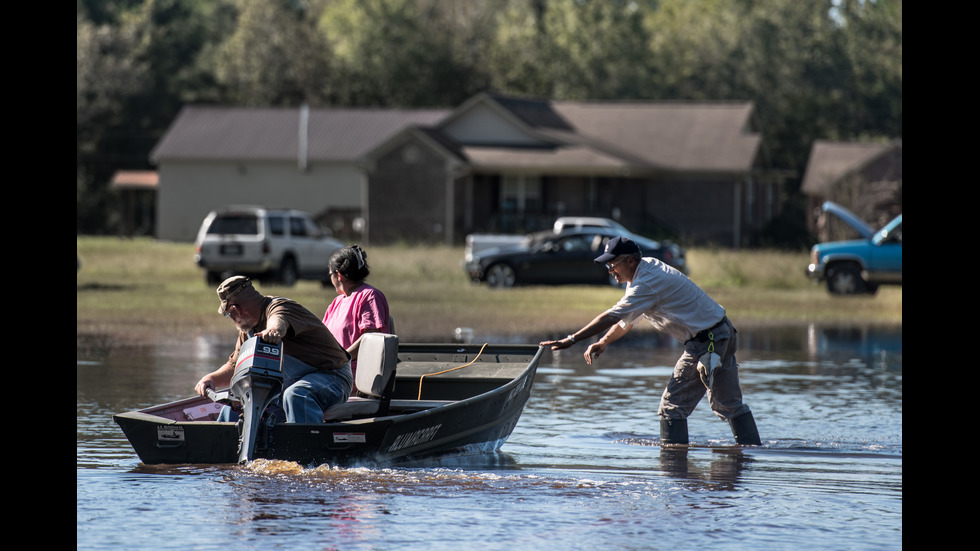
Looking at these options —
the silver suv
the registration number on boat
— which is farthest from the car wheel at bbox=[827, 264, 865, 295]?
the registration number on boat

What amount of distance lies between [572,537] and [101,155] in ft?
206

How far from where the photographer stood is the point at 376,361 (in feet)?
35.6

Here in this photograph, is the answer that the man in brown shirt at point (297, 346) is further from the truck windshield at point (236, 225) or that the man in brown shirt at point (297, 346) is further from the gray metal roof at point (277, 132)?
the gray metal roof at point (277, 132)

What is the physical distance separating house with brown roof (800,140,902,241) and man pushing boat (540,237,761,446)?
87.9ft

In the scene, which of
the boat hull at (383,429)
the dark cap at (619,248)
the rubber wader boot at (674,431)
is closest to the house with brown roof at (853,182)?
the rubber wader boot at (674,431)

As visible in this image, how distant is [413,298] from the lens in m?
29.8

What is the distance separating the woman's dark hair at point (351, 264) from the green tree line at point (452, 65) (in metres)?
54.4

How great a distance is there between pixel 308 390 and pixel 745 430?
3.78 m

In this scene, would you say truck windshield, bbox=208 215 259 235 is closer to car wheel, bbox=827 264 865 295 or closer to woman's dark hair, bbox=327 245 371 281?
car wheel, bbox=827 264 865 295

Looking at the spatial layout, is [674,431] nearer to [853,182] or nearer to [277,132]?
[853,182]

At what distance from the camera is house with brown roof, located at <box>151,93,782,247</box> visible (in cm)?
5169

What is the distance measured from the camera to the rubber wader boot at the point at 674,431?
1200cm

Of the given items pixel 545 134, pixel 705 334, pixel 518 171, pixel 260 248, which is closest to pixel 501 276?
pixel 260 248
